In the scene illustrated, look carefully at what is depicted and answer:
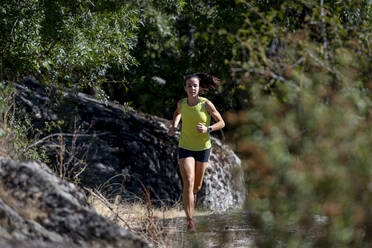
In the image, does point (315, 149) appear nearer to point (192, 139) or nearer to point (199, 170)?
point (192, 139)

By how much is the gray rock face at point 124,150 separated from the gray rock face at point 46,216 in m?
5.91

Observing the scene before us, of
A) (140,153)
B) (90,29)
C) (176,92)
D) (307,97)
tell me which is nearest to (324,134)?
(307,97)

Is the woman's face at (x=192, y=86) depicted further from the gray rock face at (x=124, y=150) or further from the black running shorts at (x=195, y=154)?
the gray rock face at (x=124, y=150)

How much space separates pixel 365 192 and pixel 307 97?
3.02 ft

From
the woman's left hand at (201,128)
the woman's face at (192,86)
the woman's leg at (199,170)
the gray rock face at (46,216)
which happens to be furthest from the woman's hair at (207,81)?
the gray rock face at (46,216)

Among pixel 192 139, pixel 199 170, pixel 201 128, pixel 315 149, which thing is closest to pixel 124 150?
pixel 199 170

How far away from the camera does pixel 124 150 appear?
11.7 metres

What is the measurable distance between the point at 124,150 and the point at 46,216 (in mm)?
6864

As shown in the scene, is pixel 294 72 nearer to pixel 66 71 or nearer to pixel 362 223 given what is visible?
pixel 362 223

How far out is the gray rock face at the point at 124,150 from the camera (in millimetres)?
11172

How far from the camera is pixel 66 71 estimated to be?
31.1ft

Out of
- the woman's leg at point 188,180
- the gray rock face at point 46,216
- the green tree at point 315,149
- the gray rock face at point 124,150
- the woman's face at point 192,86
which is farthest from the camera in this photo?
the gray rock face at point 124,150

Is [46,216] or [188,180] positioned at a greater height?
[188,180]

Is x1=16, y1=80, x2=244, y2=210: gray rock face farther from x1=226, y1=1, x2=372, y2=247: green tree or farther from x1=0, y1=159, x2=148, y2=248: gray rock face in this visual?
x1=226, y1=1, x2=372, y2=247: green tree
